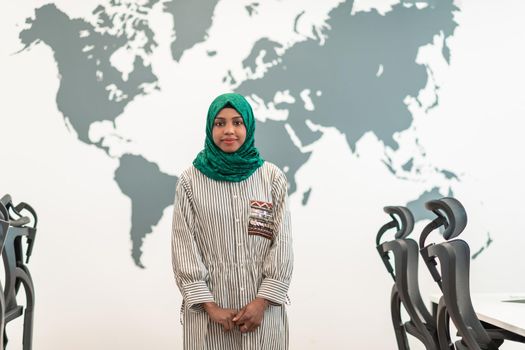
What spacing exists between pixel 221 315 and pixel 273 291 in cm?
18

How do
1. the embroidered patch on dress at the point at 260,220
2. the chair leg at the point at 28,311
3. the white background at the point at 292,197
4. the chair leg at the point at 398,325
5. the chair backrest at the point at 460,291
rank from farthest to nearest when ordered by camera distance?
the white background at the point at 292,197, the chair leg at the point at 398,325, the chair leg at the point at 28,311, the embroidered patch on dress at the point at 260,220, the chair backrest at the point at 460,291

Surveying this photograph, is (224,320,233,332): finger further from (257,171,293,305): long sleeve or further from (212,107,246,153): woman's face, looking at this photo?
(212,107,246,153): woman's face

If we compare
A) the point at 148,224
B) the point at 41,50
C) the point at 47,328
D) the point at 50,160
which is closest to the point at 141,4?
the point at 41,50

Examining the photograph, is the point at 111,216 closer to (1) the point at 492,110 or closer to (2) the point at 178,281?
(2) the point at 178,281

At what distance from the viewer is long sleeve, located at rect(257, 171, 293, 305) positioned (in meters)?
2.05

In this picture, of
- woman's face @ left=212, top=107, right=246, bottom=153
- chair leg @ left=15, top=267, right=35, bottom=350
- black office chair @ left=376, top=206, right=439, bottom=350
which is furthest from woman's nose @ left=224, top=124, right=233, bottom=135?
chair leg @ left=15, top=267, right=35, bottom=350

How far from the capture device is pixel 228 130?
7.04 ft

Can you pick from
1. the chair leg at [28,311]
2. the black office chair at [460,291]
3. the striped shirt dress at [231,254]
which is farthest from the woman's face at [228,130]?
the chair leg at [28,311]

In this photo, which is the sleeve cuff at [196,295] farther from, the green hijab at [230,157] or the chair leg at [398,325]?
the chair leg at [398,325]

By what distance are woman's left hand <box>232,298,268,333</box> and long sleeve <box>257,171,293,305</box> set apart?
3 centimetres

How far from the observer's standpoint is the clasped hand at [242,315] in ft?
6.62

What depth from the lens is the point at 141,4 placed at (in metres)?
3.71

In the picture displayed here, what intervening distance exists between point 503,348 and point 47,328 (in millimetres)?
2618

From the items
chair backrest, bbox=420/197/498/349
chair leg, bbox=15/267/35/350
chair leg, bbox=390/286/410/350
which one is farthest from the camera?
chair leg, bbox=390/286/410/350
